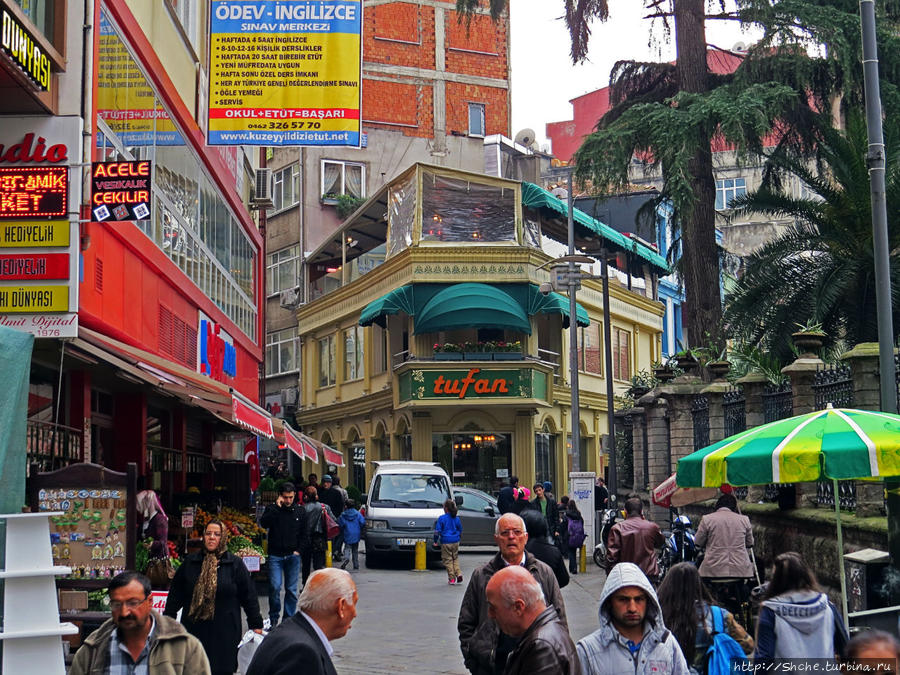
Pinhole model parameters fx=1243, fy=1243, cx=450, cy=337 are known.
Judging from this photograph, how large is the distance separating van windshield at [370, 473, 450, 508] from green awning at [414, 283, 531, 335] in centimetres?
1107

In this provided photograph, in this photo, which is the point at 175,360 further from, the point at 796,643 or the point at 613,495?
the point at 796,643

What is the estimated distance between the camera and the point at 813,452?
9.61 metres

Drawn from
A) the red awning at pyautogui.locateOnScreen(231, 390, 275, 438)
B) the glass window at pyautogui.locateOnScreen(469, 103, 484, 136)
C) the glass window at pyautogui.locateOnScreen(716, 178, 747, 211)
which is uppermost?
the glass window at pyautogui.locateOnScreen(469, 103, 484, 136)

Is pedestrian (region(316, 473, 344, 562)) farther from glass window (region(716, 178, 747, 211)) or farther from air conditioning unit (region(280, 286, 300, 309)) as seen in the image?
glass window (region(716, 178, 747, 211))

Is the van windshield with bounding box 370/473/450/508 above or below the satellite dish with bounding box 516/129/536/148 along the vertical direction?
below

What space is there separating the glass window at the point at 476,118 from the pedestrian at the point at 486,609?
46.8 metres

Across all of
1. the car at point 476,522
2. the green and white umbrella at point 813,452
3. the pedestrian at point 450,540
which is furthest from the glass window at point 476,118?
the green and white umbrella at point 813,452

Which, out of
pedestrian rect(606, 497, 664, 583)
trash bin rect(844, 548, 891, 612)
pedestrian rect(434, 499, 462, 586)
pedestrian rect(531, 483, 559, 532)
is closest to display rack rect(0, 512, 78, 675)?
trash bin rect(844, 548, 891, 612)

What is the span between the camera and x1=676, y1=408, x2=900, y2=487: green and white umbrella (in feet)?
30.7

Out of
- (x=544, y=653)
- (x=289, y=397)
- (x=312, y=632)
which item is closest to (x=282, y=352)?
(x=289, y=397)

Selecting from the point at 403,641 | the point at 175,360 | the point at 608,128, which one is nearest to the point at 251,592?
the point at 403,641

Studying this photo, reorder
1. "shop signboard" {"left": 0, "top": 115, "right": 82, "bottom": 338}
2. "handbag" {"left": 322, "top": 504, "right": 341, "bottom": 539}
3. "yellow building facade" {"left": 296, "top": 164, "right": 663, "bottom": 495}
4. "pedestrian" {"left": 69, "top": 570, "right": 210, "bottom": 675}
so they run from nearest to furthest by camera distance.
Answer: "pedestrian" {"left": 69, "top": 570, "right": 210, "bottom": 675}, "shop signboard" {"left": 0, "top": 115, "right": 82, "bottom": 338}, "handbag" {"left": 322, "top": 504, "right": 341, "bottom": 539}, "yellow building facade" {"left": 296, "top": 164, "right": 663, "bottom": 495}

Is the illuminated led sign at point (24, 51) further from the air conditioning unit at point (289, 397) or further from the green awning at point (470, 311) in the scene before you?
the air conditioning unit at point (289, 397)

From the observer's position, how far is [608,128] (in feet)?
84.8
